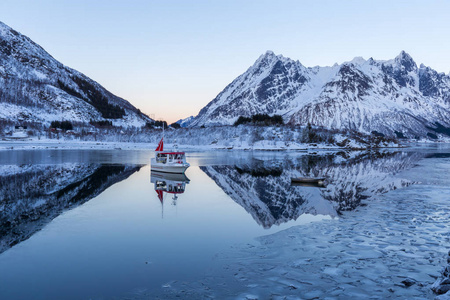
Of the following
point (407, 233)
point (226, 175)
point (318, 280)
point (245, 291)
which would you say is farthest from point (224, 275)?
point (226, 175)

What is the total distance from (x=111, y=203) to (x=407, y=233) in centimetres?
2468

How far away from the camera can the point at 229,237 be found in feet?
69.3

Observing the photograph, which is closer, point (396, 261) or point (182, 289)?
point (182, 289)

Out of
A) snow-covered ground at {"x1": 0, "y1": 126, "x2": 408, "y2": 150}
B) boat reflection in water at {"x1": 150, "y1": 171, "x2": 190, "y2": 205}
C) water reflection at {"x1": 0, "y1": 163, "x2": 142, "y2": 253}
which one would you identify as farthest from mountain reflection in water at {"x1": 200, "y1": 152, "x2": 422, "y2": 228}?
snow-covered ground at {"x1": 0, "y1": 126, "x2": 408, "y2": 150}

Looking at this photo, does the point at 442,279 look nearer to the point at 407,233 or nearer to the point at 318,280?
the point at 318,280

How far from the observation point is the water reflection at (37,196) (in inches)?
875

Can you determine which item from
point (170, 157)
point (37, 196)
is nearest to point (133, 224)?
point (37, 196)

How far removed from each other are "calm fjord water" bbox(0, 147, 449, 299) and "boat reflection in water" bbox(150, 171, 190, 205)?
14cm

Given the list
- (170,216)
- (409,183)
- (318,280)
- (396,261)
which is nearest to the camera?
(318,280)

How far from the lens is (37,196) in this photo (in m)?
32.7

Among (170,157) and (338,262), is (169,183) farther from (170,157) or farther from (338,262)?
(338,262)

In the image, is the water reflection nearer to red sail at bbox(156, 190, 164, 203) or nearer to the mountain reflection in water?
red sail at bbox(156, 190, 164, 203)

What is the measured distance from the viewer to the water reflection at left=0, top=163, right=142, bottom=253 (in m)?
22.2

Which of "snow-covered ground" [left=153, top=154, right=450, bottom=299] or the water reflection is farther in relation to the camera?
the water reflection
